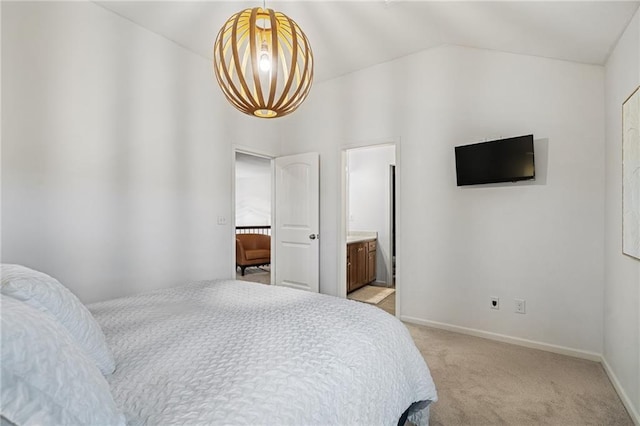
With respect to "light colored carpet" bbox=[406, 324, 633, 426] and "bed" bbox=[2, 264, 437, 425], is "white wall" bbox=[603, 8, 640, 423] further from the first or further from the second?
"bed" bbox=[2, 264, 437, 425]

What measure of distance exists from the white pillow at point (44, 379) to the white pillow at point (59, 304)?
130 mm

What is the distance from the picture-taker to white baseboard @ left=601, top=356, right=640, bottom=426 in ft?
5.73

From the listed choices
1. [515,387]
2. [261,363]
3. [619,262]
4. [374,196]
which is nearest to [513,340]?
[515,387]

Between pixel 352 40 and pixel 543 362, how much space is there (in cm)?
341

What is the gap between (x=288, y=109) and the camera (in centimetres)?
182

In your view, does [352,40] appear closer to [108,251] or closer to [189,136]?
[189,136]

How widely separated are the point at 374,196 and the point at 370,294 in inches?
66.5

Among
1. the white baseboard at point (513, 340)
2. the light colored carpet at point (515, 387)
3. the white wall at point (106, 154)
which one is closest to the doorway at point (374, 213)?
the white baseboard at point (513, 340)

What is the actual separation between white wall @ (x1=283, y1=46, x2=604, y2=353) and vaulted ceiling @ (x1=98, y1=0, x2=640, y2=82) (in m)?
0.22

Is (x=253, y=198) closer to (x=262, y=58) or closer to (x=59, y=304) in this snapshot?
(x=262, y=58)

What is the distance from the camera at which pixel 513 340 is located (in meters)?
2.83

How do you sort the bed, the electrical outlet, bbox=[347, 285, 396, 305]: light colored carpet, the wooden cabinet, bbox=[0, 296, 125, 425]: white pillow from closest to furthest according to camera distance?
bbox=[0, 296, 125, 425]: white pillow
the bed
the electrical outlet
bbox=[347, 285, 396, 305]: light colored carpet
the wooden cabinet

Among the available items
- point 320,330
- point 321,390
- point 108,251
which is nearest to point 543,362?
point 320,330

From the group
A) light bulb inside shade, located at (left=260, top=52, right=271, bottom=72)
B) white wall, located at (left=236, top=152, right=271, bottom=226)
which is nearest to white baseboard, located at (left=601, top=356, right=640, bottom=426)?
light bulb inside shade, located at (left=260, top=52, right=271, bottom=72)
